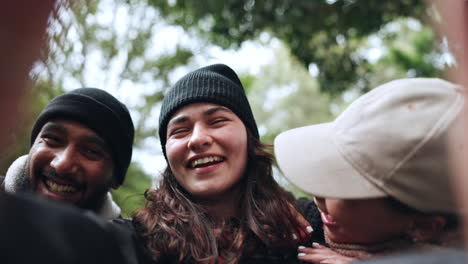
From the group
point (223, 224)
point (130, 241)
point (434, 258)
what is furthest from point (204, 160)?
point (434, 258)

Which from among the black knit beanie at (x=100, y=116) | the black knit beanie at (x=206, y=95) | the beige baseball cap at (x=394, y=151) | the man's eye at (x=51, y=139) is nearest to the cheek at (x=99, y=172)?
the black knit beanie at (x=100, y=116)

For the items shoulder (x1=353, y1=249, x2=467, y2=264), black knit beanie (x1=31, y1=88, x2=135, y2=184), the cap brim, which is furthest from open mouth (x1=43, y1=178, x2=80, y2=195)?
shoulder (x1=353, y1=249, x2=467, y2=264)

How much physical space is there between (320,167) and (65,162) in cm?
141

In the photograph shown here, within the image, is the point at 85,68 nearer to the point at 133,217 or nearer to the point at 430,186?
the point at 133,217

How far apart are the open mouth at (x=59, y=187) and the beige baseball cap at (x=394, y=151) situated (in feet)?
4.31

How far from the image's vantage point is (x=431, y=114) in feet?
4.54

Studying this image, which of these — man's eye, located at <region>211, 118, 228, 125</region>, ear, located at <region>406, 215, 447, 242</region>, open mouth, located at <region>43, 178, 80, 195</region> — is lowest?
ear, located at <region>406, 215, 447, 242</region>

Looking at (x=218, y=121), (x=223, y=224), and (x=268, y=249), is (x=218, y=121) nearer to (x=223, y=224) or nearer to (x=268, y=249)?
(x=223, y=224)

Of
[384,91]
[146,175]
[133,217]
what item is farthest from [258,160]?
[146,175]

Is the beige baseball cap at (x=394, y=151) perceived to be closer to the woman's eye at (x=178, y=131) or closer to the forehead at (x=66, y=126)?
the woman's eye at (x=178, y=131)

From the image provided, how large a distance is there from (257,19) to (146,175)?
5.01 meters

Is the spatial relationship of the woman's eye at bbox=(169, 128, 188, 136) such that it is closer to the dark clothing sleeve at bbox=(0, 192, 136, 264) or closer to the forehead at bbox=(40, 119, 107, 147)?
the forehead at bbox=(40, 119, 107, 147)

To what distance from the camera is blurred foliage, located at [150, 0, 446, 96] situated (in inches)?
222

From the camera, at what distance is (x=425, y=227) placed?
1.55 metres
